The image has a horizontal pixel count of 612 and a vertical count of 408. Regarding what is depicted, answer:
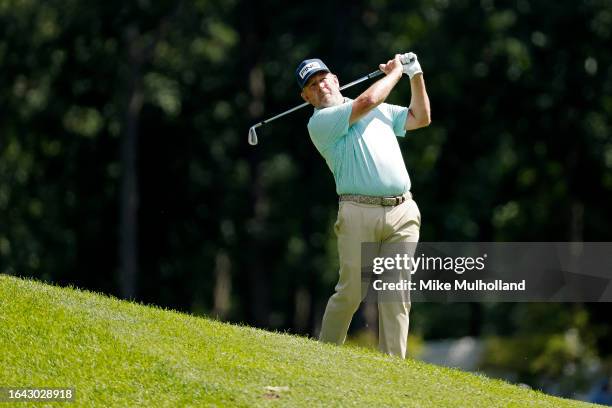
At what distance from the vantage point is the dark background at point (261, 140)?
33.5m

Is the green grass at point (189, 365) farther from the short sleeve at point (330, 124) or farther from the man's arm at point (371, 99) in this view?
the man's arm at point (371, 99)

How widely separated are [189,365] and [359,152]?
210 cm

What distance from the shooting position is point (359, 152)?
1045 cm

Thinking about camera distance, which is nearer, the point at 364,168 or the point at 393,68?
the point at 364,168

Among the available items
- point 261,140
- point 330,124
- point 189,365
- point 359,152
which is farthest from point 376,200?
point 261,140

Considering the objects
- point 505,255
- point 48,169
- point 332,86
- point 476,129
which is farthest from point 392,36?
point 332,86

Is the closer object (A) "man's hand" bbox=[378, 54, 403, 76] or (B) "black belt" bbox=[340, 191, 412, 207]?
(B) "black belt" bbox=[340, 191, 412, 207]

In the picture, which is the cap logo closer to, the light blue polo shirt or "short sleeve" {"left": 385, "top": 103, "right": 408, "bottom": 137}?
the light blue polo shirt

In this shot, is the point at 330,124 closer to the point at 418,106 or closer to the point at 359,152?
the point at 359,152

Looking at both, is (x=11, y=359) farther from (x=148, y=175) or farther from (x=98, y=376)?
(x=148, y=175)

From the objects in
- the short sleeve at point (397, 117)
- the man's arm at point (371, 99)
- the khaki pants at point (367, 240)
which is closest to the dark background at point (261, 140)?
the short sleeve at point (397, 117)

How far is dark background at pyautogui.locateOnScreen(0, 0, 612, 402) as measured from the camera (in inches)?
1318

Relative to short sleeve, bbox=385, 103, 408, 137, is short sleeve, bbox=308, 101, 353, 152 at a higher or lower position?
lower

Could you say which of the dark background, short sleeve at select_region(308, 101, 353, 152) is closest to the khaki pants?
short sleeve at select_region(308, 101, 353, 152)
